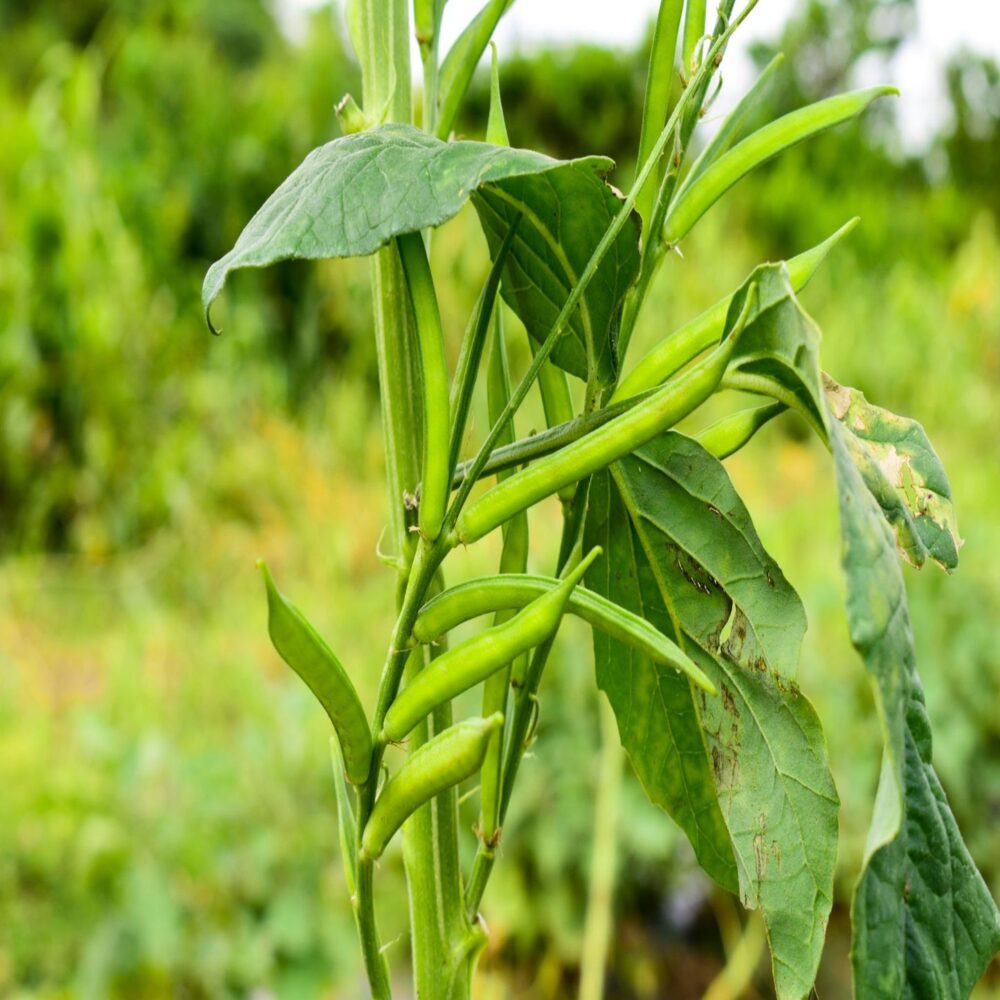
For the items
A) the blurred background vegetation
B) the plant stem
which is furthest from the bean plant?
the plant stem

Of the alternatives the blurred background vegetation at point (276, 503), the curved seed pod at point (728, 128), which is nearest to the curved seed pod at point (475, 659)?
the curved seed pod at point (728, 128)

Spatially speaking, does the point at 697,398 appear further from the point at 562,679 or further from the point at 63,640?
the point at 63,640

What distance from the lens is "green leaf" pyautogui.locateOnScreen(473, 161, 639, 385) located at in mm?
284

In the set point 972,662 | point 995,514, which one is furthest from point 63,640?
point 995,514

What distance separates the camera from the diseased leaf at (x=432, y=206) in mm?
252

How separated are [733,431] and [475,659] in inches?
3.9

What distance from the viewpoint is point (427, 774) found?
28 cm

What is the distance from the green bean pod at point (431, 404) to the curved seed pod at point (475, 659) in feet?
0.10

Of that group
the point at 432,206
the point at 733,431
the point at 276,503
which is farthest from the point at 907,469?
the point at 276,503

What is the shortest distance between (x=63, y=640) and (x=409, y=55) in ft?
7.24

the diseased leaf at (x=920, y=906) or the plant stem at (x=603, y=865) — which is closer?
the diseased leaf at (x=920, y=906)

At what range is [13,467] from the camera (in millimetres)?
3115

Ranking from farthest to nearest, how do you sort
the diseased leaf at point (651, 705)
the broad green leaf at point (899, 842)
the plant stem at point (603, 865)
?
the plant stem at point (603, 865) → the diseased leaf at point (651, 705) → the broad green leaf at point (899, 842)

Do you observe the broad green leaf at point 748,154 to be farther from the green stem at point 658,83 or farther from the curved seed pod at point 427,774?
the curved seed pod at point 427,774
